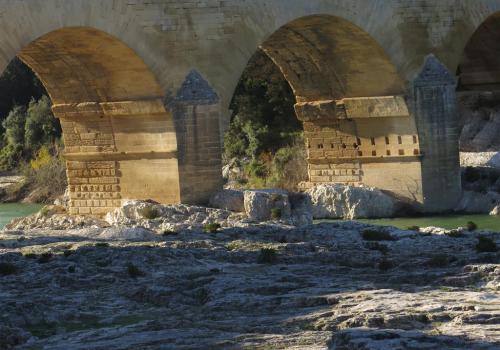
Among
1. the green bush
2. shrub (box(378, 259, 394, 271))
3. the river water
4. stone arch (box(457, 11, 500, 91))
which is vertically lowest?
the river water

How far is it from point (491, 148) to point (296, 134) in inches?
187

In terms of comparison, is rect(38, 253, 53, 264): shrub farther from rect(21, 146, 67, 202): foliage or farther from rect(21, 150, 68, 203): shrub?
rect(21, 146, 67, 202): foliage

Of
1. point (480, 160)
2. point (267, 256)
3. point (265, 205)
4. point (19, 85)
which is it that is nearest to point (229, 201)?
point (265, 205)

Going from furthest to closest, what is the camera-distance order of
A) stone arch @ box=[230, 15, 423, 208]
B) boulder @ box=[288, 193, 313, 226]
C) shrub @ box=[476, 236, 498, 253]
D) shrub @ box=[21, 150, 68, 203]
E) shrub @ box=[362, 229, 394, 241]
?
shrub @ box=[21, 150, 68, 203] → stone arch @ box=[230, 15, 423, 208] → boulder @ box=[288, 193, 313, 226] → shrub @ box=[362, 229, 394, 241] → shrub @ box=[476, 236, 498, 253]

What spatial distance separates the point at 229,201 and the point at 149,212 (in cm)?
129

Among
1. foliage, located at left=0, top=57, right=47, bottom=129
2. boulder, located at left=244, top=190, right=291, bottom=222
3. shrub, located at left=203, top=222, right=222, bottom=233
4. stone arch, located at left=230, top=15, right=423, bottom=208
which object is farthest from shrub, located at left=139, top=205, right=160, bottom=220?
foliage, located at left=0, top=57, right=47, bottom=129

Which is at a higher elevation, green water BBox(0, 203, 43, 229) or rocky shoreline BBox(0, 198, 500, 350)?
green water BBox(0, 203, 43, 229)

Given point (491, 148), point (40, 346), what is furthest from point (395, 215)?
point (40, 346)

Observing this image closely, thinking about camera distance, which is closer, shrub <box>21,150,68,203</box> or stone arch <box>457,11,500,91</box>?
stone arch <box>457,11,500,91</box>

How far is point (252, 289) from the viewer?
46.1ft

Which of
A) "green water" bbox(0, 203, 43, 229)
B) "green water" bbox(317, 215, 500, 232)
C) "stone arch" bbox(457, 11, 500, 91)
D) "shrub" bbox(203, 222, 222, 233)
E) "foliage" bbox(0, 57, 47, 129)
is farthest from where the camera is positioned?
"foliage" bbox(0, 57, 47, 129)

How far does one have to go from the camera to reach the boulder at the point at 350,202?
25969mm

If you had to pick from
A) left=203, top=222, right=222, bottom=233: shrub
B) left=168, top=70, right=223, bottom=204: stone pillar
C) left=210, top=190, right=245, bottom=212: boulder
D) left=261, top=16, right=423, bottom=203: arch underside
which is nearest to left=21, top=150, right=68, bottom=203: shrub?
left=261, top=16, right=423, bottom=203: arch underside

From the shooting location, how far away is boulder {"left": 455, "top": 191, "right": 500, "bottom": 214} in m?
25.6
